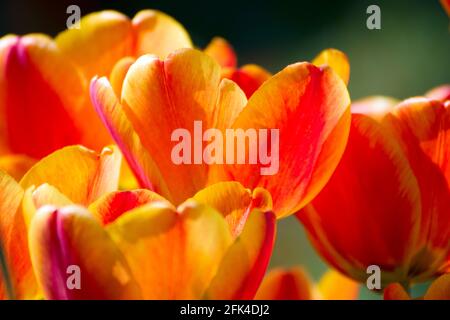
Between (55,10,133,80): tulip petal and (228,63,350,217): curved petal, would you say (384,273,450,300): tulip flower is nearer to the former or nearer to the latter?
(228,63,350,217): curved petal

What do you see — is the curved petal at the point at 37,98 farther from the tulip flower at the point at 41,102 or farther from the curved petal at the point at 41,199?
the curved petal at the point at 41,199

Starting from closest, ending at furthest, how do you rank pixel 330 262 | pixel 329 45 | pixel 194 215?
pixel 194 215 → pixel 330 262 → pixel 329 45

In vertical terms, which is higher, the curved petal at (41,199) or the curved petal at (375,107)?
the curved petal at (375,107)

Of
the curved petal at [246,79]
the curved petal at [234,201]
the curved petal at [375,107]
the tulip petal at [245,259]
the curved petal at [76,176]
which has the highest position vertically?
the curved petal at [246,79]

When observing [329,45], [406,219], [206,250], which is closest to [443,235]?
[406,219]

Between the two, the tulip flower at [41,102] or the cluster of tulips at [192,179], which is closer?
the cluster of tulips at [192,179]

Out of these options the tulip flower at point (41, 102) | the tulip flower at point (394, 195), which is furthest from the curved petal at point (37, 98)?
the tulip flower at point (394, 195)

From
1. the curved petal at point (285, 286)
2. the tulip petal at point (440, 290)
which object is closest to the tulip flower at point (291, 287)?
the curved petal at point (285, 286)

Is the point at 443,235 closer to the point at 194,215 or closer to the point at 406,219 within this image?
the point at 406,219
